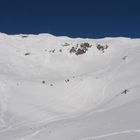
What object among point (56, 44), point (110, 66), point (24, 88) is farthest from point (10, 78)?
point (56, 44)

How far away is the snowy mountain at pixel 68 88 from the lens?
15.5m

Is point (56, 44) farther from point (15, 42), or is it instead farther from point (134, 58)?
point (134, 58)

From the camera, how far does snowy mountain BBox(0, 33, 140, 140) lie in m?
15.5

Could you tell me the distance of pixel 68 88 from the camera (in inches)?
1109

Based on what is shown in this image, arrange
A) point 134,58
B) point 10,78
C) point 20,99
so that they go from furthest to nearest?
1. point 134,58
2. point 10,78
3. point 20,99

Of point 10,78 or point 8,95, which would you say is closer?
point 8,95

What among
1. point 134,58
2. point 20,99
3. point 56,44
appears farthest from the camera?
point 56,44

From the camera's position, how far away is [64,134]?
49.1ft

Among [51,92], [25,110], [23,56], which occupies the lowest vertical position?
[25,110]

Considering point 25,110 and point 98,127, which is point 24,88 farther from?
point 98,127

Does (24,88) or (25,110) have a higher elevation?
(24,88)

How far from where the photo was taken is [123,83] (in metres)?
25.6

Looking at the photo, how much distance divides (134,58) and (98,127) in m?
19.4

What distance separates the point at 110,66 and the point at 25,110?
14664mm
